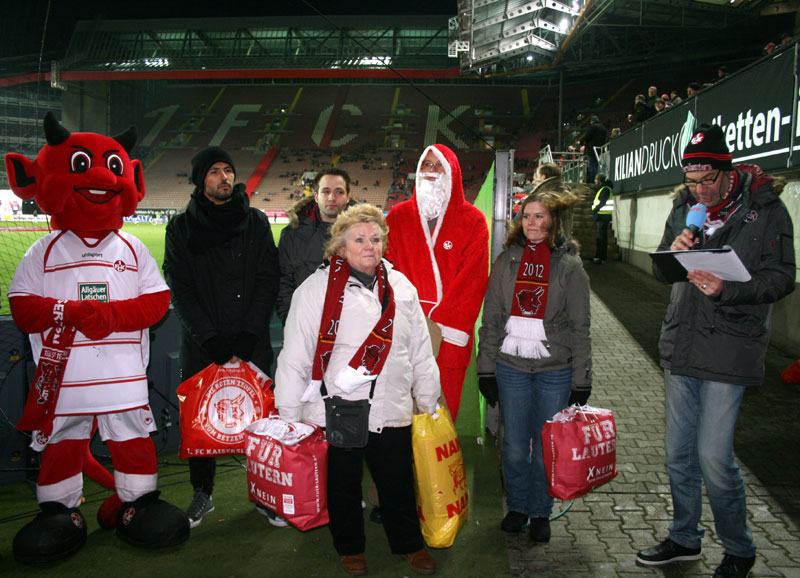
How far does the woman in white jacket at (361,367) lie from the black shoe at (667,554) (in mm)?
1049

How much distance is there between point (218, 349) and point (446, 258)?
4.49 feet

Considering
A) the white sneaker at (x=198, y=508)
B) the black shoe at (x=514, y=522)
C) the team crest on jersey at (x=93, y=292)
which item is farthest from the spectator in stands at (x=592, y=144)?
the team crest on jersey at (x=93, y=292)

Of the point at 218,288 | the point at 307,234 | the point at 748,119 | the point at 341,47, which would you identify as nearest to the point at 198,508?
the point at 218,288

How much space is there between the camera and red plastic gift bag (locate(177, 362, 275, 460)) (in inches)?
124

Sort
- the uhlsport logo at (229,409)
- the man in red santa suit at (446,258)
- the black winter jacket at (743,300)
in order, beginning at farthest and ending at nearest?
the man in red santa suit at (446,258) → the uhlsport logo at (229,409) → the black winter jacket at (743,300)

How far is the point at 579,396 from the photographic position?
290cm

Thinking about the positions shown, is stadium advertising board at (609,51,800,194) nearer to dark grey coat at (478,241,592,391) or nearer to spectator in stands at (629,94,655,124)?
spectator in stands at (629,94,655,124)

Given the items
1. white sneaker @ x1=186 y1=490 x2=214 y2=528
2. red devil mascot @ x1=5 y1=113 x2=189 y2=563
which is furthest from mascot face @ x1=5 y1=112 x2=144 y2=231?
white sneaker @ x1=186 y1=490 x2=214 y2=528

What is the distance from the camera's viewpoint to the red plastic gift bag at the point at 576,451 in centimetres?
280

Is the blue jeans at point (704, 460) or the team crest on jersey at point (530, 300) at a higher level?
the team crest on jersey at point (530, 300)

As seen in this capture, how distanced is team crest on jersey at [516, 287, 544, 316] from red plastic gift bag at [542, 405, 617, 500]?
21.5 inches

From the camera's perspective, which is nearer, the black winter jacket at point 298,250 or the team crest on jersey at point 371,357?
the team crest on jersey at point 371,357

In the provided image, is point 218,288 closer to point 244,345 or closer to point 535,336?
point 244,345

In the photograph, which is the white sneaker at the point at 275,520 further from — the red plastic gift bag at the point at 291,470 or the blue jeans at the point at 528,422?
the blue jeans at the point at 528,422
